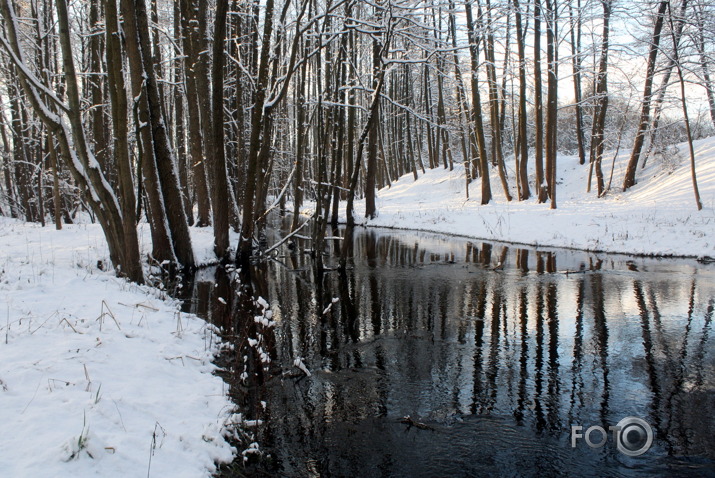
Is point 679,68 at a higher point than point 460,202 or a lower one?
higher

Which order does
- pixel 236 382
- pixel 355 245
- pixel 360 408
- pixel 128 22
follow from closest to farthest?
pixel 360 408 < pixel 236 382 < pixel 128 22 < pixel 355 245

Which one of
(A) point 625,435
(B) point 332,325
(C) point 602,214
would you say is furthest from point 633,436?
(C) point 602,214

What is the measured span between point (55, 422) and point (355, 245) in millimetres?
14795

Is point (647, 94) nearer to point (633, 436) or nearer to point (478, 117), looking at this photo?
point (478, 117)

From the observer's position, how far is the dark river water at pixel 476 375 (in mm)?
4016

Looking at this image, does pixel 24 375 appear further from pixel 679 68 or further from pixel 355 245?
pixel 679 68

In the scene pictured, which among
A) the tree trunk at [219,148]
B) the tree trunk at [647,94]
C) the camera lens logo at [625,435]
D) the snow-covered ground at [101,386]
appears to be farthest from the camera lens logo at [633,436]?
the tree trunk at [647,94]

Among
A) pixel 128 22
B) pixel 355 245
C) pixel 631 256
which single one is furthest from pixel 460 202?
pixel 128 22

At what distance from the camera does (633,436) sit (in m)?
4.31

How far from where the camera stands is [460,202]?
90.0ft

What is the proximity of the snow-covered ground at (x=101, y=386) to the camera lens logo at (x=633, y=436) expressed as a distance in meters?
3.58

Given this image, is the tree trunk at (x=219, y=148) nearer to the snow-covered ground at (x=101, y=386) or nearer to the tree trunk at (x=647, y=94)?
the snow-covered ground at (x=101, y=386)

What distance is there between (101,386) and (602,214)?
61.2ft

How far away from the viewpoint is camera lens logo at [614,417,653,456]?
411 cm
